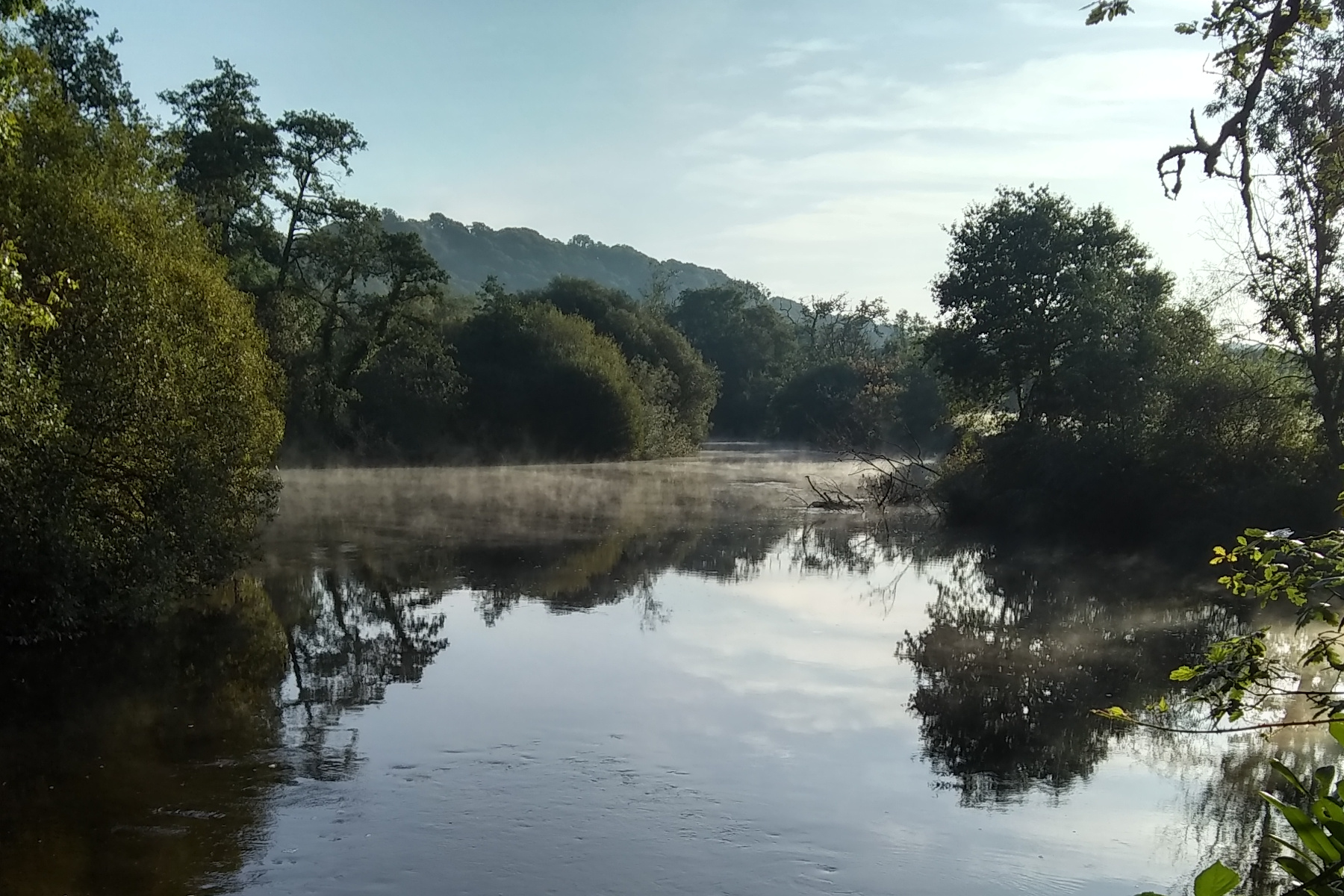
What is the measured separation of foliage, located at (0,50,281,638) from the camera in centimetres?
1223

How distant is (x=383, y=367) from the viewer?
161 ft

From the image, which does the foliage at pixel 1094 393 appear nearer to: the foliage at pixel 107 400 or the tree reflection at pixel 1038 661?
the tree reflection at pixel 1038 661

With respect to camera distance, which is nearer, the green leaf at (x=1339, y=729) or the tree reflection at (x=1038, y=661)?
the green leaf at (x=1339, y=729)

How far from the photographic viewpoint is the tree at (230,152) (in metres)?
41.7

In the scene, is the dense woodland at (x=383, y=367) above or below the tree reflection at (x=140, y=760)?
above

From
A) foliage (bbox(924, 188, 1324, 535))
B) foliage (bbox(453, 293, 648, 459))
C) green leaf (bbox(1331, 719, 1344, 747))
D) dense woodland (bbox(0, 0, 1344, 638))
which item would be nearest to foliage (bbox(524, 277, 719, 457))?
dense woodland (bbox(0, 0, 1344, 638))

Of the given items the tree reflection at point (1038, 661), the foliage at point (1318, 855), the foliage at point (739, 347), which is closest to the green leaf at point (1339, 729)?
the foliage at point (1318, 855)

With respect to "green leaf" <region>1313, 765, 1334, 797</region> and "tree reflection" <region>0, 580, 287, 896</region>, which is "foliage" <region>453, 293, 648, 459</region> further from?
"green leaf" <region>1313, 765, 1334, 797</region>

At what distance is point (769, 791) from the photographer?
893cm

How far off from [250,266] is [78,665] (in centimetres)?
3405

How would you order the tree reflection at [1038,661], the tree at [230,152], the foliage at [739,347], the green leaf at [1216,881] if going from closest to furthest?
the green leaf at [1216,881] < the tree reflection at [1038,661] < the tree at [230,152] < the foliage at [739,347]

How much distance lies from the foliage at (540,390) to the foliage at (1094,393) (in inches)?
845

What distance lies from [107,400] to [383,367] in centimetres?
3633

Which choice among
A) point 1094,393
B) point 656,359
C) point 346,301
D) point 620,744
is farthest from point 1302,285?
point 656,359
